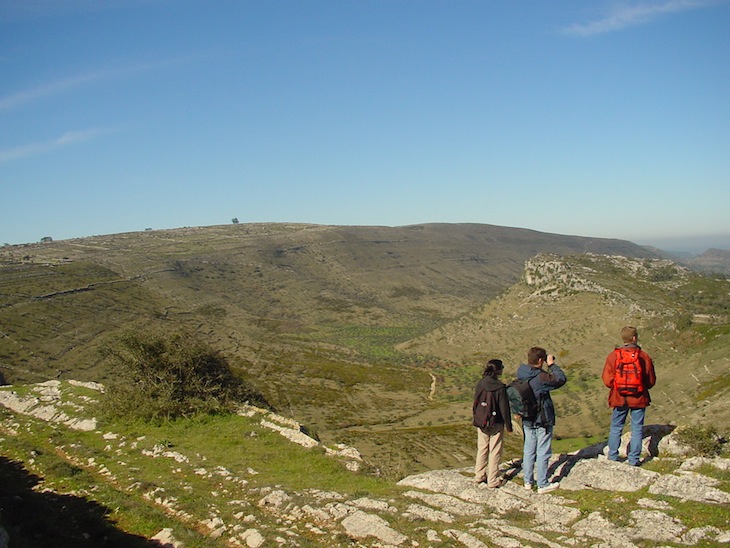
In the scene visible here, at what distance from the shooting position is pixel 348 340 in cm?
11200

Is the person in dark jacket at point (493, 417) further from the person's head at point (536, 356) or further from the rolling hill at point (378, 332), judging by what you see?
the rolling hill at point (378, 332)

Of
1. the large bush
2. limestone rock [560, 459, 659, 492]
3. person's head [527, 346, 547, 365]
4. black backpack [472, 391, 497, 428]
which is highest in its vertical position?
person's head [527, 346, 547, 365]

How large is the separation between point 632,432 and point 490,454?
3201 mm

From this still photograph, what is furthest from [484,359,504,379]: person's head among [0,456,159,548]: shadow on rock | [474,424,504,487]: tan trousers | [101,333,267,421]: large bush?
[101,333,267,421]: large bush

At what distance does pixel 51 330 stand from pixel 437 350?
59665 millimetres

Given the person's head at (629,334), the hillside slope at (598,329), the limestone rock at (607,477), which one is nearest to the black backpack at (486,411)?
the limestone rock at (607,477)

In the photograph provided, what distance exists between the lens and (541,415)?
398 inches

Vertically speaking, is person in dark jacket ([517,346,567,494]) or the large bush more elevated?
person in dark jacket ([517,346,567,494])

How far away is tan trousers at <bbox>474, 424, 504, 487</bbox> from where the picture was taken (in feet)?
34.2

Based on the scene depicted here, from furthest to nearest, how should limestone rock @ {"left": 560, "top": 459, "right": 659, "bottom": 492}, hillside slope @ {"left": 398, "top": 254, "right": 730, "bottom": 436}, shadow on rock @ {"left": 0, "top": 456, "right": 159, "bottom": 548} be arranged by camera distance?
1. hillside slope @ {"left": 398, "top": 254, "right": 730, "bottom": 436}
2. limestone rock @ {"left": 560, "top": 459, "right": 659, "bottom": 492}
3. shadow on rock @ {"left": 0, "top": 456, "right": 159, "bottom": 548}

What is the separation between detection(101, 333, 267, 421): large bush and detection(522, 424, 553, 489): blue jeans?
12.4m

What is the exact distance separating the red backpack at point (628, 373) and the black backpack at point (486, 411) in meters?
2.63

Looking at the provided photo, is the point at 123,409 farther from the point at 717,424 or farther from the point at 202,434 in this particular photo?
the point at 717,424

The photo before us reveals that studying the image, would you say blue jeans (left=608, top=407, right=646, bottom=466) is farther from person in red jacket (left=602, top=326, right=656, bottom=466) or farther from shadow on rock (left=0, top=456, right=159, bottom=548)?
shadow on rock (left=0, top=456, right=159, bottom=548)
